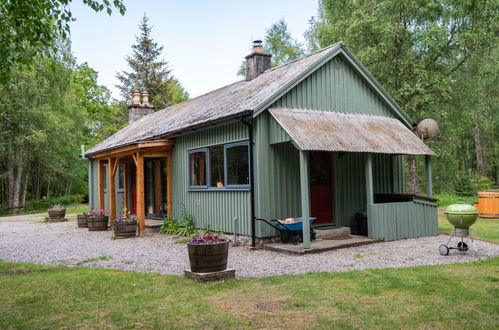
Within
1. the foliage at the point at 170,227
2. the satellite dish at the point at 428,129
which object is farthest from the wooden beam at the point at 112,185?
the satellite dish at the point at 428,129

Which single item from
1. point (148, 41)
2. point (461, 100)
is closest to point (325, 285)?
point (461, 100)

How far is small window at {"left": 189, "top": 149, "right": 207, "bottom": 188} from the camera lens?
11810 mm

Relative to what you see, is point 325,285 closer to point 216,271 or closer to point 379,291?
point 379,291

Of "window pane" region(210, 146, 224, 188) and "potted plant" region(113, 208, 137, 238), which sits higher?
"window pane" region(210, 146, 224, 188)

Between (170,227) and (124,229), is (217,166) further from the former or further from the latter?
(124,229)

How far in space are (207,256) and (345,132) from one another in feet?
17.3

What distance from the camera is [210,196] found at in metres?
11.4

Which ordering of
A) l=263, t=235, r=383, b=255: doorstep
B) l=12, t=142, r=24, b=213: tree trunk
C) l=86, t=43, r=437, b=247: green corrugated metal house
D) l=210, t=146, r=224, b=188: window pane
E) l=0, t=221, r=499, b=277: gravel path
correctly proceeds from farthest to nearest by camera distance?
1. l=12, t=142, r=24, b=213: tree trunk
2. l=210, t=146, r=224, b=188: window pane
3. l=86, t=43, r=437, b=247: green corrugated metal house
4. l=263, t=235, r=383, b=255: doorstep
5. l=0, t=221, r=499, b=277: gravel path

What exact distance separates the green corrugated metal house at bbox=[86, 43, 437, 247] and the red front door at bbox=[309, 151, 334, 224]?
1.1 inches

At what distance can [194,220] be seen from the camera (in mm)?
12203

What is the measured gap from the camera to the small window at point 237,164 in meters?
9.98

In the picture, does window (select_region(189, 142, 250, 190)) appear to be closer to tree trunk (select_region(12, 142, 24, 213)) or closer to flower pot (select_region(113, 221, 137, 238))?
flower pot (select_region(113, 221, 137, 238))

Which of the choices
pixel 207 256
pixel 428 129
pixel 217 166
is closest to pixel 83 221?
pixel 217 166

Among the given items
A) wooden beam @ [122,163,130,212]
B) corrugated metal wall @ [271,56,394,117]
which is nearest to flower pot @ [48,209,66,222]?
wooden beam @ [122,163,130,212]
